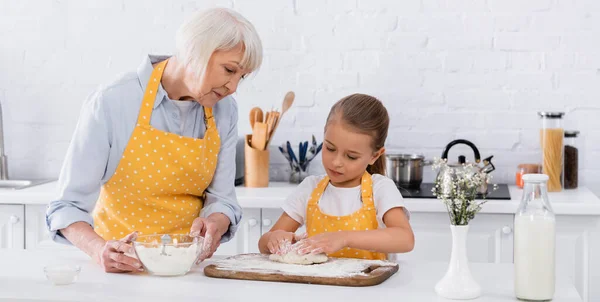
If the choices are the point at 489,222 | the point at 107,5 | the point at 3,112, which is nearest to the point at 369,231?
the point at 489,222

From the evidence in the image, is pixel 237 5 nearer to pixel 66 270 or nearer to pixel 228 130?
pixel 228 130

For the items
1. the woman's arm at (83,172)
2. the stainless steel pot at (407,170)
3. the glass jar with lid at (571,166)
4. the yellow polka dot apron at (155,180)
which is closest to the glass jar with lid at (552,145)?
the glass jar with lid at (571,166)

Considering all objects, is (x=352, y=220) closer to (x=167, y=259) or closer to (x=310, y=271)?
(x=310, y=271)

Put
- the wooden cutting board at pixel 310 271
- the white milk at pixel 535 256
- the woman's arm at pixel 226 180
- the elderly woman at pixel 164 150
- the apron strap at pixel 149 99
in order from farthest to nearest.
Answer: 1. the woman's arm at pixel 226 180
2. the apron strap at pixel 149 99
3. the elderly woman at pixel 164 150
4. the wooden cutting board at pixel 310 271
5. the white milk at pixel 535 256

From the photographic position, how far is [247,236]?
3.62m

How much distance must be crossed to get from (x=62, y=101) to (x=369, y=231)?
2.41 metres

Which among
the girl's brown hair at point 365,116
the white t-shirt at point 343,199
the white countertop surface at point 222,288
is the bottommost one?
the white countertop surface at point 222,288

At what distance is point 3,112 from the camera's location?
430cm

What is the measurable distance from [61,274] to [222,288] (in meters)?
0.39

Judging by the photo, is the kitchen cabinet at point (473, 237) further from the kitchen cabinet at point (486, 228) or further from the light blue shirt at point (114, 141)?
the light blue shirt at point (114, 141)

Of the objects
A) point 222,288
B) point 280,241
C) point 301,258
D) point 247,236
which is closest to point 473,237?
point 247,236

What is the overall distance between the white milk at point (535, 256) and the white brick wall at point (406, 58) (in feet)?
7.09

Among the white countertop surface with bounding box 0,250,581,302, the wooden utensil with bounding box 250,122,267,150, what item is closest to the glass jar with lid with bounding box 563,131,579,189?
the wooden utensil with bounding box 250,122,267,150

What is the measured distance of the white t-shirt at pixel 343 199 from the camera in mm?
2555
